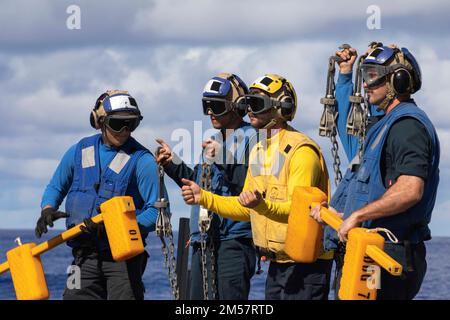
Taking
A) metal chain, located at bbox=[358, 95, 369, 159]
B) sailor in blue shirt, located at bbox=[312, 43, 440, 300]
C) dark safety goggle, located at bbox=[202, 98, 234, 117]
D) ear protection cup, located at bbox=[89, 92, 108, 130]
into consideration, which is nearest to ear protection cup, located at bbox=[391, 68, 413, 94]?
sailor in blue shirt, located at bbox=[312, 43, 440, 300]

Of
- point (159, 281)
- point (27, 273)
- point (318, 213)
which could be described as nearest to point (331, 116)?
point (318, 213)

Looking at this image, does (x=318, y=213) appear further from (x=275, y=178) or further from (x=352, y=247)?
(x=275, y=178)

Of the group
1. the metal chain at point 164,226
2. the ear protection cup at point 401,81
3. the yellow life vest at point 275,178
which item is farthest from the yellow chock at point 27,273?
the ear protection cup at point 401,81

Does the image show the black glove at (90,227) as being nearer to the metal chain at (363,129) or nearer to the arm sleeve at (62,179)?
the arm sleeve at (62,179)

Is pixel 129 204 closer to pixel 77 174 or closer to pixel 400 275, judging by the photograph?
pixel 77 174

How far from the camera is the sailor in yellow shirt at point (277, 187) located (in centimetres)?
1321

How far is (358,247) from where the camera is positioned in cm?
1131

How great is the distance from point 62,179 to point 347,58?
128 inches

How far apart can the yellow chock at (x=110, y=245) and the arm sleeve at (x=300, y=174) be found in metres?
1.55

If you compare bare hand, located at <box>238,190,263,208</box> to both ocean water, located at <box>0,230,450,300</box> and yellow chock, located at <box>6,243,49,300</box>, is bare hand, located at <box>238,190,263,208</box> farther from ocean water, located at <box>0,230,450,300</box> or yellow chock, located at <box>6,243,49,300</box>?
ocean water, located at <box>0,230,450,300</box>

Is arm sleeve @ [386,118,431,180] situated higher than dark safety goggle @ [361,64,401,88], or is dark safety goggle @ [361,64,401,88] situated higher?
dark safety goggle @ [361,64,401,88]

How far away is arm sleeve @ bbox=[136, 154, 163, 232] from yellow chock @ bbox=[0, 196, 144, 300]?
497 mm

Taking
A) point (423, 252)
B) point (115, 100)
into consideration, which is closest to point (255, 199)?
point (423, 252)

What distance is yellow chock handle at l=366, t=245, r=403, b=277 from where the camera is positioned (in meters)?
11.1
